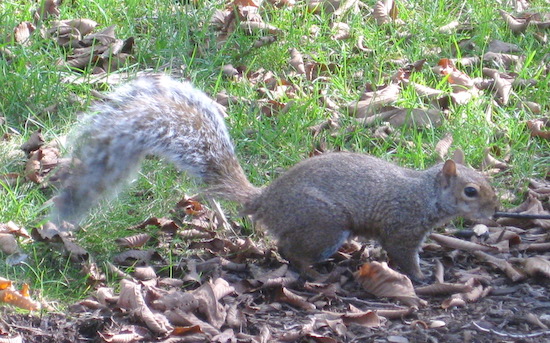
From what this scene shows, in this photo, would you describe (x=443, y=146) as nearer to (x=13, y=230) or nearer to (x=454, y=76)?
(x=454, y=76)

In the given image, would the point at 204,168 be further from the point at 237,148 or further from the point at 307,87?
the point at 307,87

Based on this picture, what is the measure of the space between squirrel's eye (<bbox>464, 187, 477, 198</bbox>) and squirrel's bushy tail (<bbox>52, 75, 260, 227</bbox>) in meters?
0.83

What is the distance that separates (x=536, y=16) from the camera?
5441 mm

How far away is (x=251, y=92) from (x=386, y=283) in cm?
176

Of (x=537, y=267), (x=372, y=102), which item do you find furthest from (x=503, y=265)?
(x=372, y=102)

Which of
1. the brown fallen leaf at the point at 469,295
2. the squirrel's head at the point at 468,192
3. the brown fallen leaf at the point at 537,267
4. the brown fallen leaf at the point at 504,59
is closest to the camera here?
the brown fallen leaf at the point at 469,295

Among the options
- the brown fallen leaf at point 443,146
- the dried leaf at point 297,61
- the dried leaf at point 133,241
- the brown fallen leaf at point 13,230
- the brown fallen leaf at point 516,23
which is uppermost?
the brown fallen leaf at point 516,23

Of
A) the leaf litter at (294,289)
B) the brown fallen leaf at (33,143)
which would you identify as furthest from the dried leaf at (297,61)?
the brown fallen leaf at (33,143)

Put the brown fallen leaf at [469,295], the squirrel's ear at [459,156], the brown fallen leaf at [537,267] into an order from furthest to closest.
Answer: the squirrel's ear at [459,156] → the brown fallen leaf at [537,267] → the brown fallen leaf at [469,295]

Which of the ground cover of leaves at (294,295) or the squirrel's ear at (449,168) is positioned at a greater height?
the squirrel's ear at (449,168)

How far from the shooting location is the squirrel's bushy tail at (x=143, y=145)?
3.27m

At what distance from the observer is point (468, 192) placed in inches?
131

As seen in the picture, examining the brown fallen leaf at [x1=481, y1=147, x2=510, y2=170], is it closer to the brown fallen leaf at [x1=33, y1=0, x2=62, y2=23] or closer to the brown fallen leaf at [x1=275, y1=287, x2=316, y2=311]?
the brown fallen leaf at [x1=275, y1=287, x2=316, y2=311]

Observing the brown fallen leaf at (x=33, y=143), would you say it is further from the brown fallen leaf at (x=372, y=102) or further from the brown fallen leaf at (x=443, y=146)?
the brown fallen leaf at (x=443, y=146)
